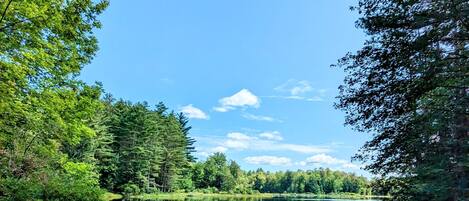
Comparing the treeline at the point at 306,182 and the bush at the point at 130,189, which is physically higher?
the treeline at the point at 306,182

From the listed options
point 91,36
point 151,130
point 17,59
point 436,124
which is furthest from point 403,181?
point 151,130

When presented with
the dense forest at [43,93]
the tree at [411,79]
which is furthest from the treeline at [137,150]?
the tree at [411,79]

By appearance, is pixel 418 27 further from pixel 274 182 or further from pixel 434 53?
pixel 274 182

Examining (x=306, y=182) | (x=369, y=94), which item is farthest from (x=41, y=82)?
(x=306, y=182)

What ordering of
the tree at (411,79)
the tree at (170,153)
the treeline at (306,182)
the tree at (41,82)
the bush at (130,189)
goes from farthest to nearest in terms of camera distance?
the treeline at (306,182) → the tree at (170,153) → the bush at (130,189) → the tree at (41,82) → the tree at (411,79)

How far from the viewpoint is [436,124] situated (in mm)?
10891

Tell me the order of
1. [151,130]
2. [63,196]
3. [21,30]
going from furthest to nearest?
[151,130]
[63,196]
[21,30]

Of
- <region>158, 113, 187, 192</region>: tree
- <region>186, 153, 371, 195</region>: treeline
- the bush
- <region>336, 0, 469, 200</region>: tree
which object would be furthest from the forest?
<region>186, 153, 371, 195</region>: treeline

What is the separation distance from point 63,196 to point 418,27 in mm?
12560

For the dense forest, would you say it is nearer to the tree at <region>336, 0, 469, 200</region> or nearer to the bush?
the tree at <region>336, 0, 469, 200</region>

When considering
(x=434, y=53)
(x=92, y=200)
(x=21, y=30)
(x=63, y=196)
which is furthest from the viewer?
(x=92, y=200)

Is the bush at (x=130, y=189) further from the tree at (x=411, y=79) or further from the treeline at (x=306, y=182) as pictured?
the treeline at (x=306, y=182)

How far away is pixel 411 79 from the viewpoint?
7.52 metres

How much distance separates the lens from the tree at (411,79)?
6965 mm
